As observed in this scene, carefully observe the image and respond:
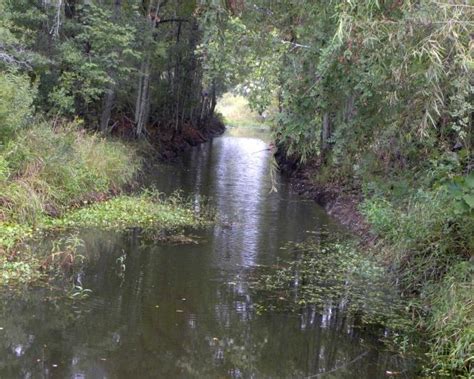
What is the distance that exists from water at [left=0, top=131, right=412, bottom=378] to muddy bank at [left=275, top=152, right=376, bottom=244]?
2547 mm

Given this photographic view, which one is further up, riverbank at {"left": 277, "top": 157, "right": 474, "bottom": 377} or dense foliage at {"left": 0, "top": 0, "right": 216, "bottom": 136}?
dense foliage at {"left": 0, "top": 0, "right": 216, "bottom": 136}

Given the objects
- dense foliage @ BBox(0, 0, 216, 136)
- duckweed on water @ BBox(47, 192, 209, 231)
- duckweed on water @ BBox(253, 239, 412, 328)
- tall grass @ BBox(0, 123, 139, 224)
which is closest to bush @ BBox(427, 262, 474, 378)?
duckweed on water @ BBox(253, 239, 412, 328)

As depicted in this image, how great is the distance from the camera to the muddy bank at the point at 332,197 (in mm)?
12006

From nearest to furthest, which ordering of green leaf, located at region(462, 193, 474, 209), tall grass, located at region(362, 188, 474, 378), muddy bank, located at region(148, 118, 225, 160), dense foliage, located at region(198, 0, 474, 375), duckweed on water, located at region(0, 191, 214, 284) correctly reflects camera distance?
dense foliage, located at region(198, 0, 474, 375), tall grass, located at region(362, 188, 474, 378), green leaf, located at region(462, 193, 474, 209), duckweed on water, located at region(0, 191, 214, 284), muddy bank, located at region(148, 118, 225, 160)

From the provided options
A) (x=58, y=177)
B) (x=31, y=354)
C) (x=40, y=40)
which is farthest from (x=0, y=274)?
(x=40, y=40)

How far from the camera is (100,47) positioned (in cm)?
1645

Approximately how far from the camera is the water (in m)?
5.67

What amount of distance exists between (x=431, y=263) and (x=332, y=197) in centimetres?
785

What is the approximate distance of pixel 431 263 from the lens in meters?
7.54

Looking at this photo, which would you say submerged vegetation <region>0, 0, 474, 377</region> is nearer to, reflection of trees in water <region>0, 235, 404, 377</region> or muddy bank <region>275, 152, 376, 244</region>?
muddy bank <region>275, 152, 376, 244</region>

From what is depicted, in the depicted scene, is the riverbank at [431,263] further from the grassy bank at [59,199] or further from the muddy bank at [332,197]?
the grassy bank at [59,199]

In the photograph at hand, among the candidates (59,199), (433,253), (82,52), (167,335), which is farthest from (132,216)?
(82,52)

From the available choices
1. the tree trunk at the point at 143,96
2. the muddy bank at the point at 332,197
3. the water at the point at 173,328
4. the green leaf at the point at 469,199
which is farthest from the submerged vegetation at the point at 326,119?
the tree trunk at the point at 143,96

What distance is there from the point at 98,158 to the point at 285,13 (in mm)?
6111
